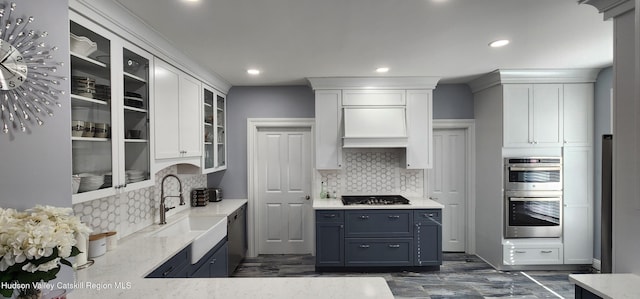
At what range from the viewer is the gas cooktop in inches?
154

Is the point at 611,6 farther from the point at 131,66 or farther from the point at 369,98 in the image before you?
the point at 131,66

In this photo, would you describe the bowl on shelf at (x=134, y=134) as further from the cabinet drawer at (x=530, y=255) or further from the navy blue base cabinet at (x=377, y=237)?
the cabinet drawer at (x=530, y=255)

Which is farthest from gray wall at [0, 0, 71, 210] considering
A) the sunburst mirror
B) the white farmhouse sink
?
the white farmhouse sink

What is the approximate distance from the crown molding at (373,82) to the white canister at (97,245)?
2732mm

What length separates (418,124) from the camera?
158 inches

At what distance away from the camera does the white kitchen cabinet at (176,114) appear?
2418mm

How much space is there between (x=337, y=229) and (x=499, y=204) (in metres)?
2.03

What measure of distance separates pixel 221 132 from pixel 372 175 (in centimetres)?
219

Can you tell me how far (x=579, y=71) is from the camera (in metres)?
3.59

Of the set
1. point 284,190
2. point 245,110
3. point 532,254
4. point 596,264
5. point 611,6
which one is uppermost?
point 611,6

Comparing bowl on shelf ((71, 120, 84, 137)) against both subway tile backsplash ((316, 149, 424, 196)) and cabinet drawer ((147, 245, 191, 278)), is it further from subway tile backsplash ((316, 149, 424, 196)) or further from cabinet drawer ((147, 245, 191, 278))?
subway tile backsplash ((316, 149, 424, 196))

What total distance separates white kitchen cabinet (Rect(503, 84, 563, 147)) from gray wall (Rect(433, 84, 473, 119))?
2.36 ft

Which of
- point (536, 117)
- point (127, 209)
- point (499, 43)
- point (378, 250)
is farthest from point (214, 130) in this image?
point (536, 117)

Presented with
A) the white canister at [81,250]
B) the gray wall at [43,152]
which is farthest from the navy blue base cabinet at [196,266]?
the gray wall at [43,152]
